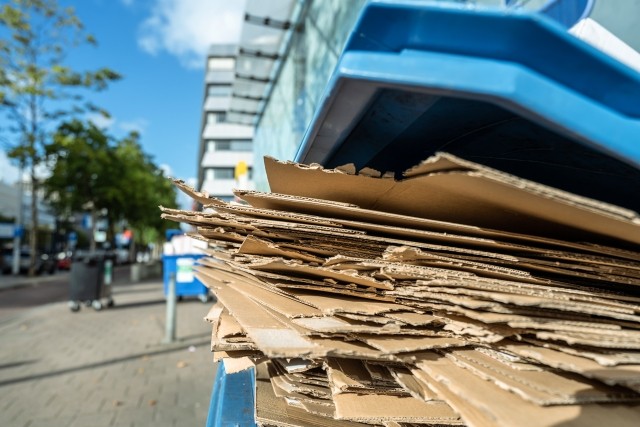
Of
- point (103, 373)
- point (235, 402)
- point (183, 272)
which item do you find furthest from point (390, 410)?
point (183, 272)

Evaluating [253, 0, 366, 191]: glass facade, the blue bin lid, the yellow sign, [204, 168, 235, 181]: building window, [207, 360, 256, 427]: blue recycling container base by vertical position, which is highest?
[204, 168, 235, 181]: building window

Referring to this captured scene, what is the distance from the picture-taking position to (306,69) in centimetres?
554

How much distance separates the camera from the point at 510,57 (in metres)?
0.70

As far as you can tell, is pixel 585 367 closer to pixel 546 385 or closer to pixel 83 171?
pixel 546 385

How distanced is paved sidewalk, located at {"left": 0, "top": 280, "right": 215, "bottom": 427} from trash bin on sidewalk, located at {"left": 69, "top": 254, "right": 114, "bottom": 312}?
635mm

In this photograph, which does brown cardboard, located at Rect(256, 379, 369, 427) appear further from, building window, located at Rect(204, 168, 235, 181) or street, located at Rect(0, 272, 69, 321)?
building window, located at Rect(204, 168, 235, 181)

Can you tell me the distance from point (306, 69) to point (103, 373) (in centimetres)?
474

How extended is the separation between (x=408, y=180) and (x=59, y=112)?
2208 cm

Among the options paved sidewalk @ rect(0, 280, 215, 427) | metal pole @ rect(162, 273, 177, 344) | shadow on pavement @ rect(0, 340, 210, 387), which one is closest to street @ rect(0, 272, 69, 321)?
paved sidewalk @ rect(0, 280, 215, 427)

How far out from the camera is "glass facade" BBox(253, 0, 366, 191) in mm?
4125

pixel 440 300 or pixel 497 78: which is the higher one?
pixel 497 78

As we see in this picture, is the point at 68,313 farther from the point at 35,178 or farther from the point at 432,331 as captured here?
the point at 35,178

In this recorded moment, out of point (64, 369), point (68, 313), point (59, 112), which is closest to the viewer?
point (64, 369)

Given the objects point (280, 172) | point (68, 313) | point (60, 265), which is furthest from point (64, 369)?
point (60, 265)
